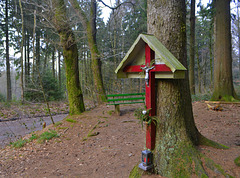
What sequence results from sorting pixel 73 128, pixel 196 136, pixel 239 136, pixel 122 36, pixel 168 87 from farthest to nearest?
pixel 122 36, pixel 73 128, pixel 239 136, pixel 196 136, pixel 168 87

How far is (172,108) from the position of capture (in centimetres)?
308

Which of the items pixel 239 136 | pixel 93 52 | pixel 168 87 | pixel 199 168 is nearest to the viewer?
pixel 199 168

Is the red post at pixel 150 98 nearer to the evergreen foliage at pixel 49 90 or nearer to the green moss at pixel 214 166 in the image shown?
the green moss at pixel 214 166

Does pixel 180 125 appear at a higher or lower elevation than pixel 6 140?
higher

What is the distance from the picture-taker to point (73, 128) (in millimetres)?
7145

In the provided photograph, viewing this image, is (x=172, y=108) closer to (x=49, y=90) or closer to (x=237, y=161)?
(x=237, y=161)

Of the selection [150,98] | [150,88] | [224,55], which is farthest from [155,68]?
[224,55]

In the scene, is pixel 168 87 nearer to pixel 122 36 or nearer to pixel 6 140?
pixel 6 140

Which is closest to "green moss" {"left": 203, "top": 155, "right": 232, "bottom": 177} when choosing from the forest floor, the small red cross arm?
the forest floor

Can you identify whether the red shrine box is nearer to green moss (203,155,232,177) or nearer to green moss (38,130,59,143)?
green moss (203,155,232,177)

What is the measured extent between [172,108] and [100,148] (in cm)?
290

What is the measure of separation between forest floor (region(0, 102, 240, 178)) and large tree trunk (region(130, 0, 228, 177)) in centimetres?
46

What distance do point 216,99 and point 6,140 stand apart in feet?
31.0

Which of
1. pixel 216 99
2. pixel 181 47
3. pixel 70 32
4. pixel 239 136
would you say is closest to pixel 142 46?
pixel 181 47
